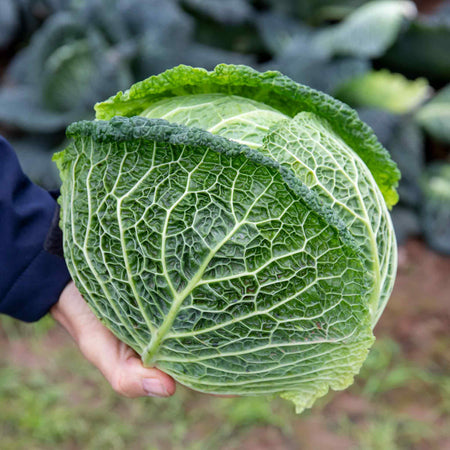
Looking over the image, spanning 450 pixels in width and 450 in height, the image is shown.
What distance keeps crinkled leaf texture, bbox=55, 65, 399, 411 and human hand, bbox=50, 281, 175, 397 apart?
8cm

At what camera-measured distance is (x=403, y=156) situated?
627 cm

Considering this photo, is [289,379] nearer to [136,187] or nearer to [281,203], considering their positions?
[281,203]

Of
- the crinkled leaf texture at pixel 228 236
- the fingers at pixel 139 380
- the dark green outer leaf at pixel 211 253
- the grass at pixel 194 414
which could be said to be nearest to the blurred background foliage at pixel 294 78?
the grass at pixel 194 414

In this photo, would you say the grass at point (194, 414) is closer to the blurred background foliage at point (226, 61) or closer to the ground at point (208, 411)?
the ground at point (208, 411)

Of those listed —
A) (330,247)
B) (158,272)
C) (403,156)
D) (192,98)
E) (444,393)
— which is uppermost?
(192,98)

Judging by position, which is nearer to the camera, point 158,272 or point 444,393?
point 158,272

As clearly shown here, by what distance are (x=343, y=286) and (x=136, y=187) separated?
0.89 meters

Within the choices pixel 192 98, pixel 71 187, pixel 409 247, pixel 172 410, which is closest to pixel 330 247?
pixel 192 98

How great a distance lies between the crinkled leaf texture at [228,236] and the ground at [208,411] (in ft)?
6.94

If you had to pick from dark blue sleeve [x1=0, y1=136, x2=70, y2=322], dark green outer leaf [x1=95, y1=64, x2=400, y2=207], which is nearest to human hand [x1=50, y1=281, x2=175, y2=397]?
dark blue sleeve [x1=0, y1=136, x2=70, y2=322]

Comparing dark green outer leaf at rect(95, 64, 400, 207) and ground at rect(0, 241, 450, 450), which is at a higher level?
dark green outer leaf at rect(95, 64, 400, 207)

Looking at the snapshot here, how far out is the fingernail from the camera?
2188mm

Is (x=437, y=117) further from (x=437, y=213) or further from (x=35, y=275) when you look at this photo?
(x=35, y=275)

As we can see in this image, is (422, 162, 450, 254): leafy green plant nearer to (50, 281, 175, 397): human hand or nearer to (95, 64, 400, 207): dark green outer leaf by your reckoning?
(95, 64, 400, 207): dark green outer leaf
